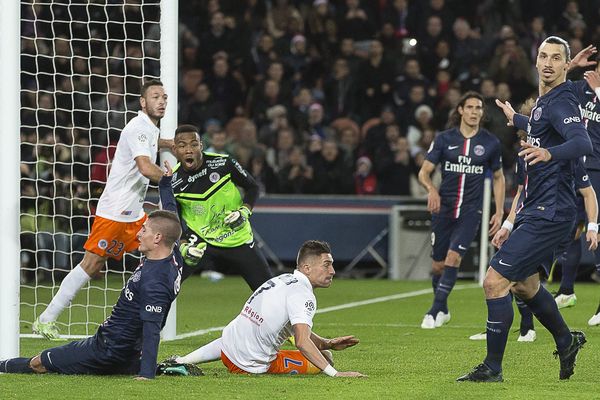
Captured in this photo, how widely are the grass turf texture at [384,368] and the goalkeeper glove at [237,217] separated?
3.53 feet

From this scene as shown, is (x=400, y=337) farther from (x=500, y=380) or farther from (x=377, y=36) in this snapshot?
(x=377, y=36)

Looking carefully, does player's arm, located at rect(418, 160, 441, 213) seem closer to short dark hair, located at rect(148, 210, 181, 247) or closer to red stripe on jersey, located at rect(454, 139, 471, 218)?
red stripe on jersey, located at rect(454, 139, 471, 218)

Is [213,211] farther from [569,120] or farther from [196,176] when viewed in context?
[569,120]

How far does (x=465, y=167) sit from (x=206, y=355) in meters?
4.88

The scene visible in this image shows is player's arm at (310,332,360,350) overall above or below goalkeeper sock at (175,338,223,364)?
above

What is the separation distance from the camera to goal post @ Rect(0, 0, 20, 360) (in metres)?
8.31

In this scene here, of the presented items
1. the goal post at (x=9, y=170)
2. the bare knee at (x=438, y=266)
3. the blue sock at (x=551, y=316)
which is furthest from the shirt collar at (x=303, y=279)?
the bare knee at (x=438, y=266)

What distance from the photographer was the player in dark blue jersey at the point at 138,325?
793 centimetres

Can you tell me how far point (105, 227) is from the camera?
1109cm

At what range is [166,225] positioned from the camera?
26.5 feet

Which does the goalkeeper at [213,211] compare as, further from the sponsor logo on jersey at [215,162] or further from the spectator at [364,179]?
the spectator at [364,179]

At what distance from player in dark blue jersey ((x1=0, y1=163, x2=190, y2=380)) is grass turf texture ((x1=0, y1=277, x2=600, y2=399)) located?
0.41ft

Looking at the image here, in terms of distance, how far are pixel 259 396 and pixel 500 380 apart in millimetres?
1664

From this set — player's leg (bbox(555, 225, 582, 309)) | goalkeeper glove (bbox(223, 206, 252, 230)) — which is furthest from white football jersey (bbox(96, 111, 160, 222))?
player's leg (bbox(555, 225, 582, 309))
